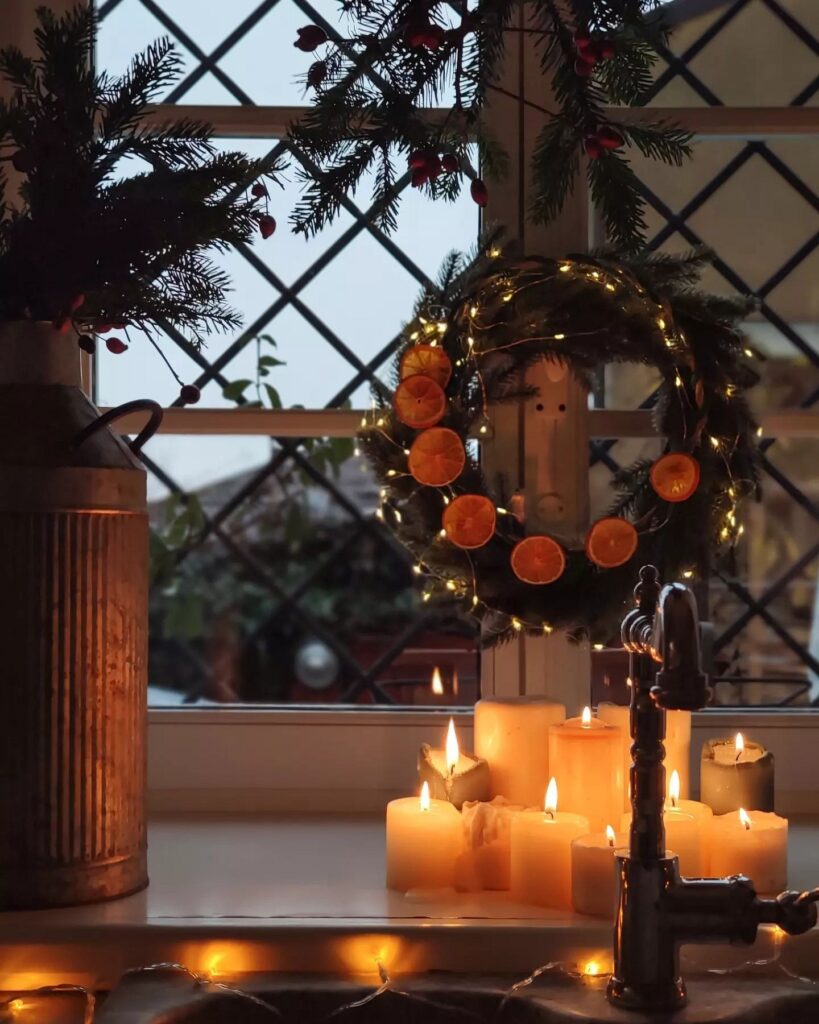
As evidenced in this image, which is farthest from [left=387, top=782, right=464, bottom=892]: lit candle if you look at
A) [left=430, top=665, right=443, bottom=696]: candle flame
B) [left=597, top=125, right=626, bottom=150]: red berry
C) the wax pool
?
[left=597, top=125, right=626, bottom=150]: red berry

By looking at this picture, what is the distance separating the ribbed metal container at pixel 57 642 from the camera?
102 cm

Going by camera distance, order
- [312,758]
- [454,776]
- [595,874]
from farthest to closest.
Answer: [312,758]
[454,776]
[595,874]

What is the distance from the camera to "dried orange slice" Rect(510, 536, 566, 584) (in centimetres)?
119

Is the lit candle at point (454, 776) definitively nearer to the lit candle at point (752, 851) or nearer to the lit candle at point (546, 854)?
the lit candle at point (546, 854)

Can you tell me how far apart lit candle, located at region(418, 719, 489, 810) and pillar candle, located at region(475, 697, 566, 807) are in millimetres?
17

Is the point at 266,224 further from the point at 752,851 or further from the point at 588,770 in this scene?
the point at 752,851

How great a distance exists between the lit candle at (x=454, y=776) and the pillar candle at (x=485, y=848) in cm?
2

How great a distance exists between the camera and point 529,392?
129 cm

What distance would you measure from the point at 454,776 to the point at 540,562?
223mm

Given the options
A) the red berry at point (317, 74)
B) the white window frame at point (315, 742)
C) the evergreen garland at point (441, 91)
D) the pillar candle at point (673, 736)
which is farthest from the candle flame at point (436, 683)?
the red berry at point (317, 74)

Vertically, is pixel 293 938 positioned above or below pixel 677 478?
below

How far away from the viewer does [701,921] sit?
3.02ft

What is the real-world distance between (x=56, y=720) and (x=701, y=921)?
543 millimetres

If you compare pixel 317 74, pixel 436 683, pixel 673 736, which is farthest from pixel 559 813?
pixel 317 74
